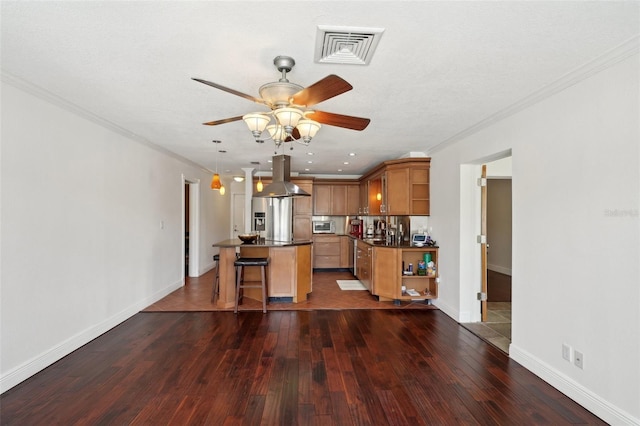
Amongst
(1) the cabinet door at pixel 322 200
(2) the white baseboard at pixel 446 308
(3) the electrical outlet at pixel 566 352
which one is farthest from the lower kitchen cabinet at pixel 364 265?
(3) the electrical outlet at pixel 566 352

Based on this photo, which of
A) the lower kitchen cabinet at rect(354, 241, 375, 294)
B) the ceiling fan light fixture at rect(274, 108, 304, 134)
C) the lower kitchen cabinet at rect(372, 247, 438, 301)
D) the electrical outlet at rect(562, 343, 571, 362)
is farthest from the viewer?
the lower kitchen cabinet at rect(354, 241, 375, 294)

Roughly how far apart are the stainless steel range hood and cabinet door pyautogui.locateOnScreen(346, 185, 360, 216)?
273 centimetres

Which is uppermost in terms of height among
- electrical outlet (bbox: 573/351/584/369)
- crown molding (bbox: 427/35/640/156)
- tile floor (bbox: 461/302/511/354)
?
crown molding (bbox: 427/35/640/156)

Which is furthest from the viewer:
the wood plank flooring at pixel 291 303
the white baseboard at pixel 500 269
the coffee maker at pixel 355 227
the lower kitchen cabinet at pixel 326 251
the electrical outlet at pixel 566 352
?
the lower kitchen cabinet at pixel 326 251

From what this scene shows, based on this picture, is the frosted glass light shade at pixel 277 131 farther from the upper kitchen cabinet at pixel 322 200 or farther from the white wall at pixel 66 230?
the upper kitchen cabinet at pixel 322 200

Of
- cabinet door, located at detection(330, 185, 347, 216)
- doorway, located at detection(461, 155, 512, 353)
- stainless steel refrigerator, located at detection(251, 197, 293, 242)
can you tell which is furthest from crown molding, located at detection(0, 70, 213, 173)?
doorway, located at detection(461, 155, 512, 353)

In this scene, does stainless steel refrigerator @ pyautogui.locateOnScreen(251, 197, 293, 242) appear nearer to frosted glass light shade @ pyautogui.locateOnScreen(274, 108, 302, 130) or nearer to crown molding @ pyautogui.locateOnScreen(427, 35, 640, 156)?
crown molding @ pyautogui.locateOnScreen(427, 35, 640, 156)

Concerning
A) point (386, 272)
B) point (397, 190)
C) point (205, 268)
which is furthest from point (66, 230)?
point (397, 190)

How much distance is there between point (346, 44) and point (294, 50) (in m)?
0.33

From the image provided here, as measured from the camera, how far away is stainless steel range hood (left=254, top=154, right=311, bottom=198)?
176 inches

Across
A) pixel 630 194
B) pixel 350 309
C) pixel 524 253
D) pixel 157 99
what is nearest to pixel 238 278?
pixel 350 309

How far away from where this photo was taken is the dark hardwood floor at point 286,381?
2037 mm

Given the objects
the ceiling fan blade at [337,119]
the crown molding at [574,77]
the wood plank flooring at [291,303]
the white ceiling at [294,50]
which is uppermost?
the white ceiling at [294,50]

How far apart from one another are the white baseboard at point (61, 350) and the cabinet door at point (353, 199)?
4.79 m
